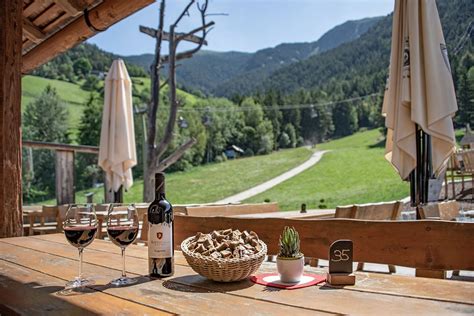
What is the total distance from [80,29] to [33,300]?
2.82 meters

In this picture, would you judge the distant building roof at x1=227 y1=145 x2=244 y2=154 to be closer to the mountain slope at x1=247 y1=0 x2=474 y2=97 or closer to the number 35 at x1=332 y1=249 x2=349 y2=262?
the mountain slope at x1=247 y1=0 x2=474 y2=97

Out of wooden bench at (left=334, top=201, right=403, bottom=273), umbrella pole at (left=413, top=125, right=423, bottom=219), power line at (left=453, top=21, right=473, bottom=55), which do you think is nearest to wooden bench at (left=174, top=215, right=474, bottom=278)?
wooden bench at (left=334, top=201, right=403, bottom=273)

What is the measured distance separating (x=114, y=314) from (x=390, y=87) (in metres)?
3.21

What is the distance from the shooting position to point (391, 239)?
160cm

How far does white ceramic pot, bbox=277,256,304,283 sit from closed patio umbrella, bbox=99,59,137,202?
5490 millimetres

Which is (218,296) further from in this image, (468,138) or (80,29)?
(468,138)

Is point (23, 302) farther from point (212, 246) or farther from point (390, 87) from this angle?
point (390, 87)

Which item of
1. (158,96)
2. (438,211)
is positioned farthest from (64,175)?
(438,211)

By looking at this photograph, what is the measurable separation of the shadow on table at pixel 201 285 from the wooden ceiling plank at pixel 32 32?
3330 mm

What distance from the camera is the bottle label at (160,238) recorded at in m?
1.27

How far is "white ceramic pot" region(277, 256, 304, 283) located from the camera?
1.18 m

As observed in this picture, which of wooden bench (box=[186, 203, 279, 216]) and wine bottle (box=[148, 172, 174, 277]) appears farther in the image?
wooden bench (box=[186, 203, 279, 216])

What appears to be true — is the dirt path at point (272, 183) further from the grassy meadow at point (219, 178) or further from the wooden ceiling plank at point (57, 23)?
the wooden ceiling plank at point (57, 23)

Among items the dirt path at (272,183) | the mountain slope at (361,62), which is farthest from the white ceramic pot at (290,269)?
the dirt path at (272,183)
